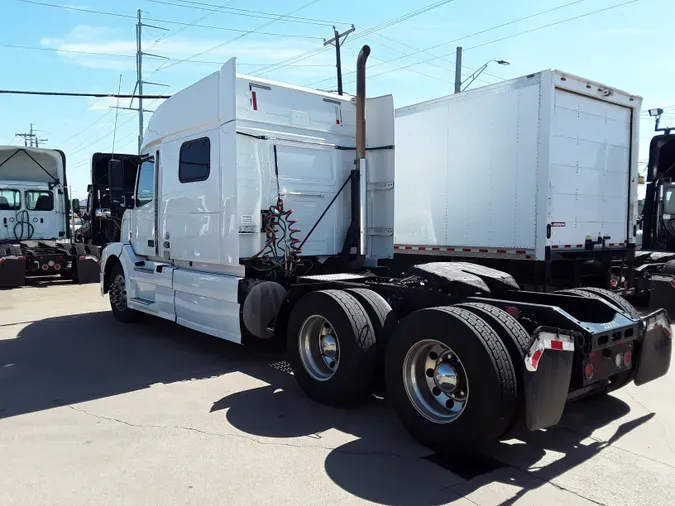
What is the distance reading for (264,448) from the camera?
Result: 413 centimetres

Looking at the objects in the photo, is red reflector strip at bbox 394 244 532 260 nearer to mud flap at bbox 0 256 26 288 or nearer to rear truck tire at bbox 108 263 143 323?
rear truck tire at bbox 108 263 143 323

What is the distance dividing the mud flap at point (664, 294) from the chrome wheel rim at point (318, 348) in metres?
7.14

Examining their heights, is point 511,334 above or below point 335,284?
below

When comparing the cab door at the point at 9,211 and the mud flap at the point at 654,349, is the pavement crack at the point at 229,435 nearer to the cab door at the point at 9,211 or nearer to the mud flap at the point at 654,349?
the mud flap at the point at 654,349

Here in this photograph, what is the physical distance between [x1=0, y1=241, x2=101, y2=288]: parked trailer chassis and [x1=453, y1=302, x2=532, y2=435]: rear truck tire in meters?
13.0

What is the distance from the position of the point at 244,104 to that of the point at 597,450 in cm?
493

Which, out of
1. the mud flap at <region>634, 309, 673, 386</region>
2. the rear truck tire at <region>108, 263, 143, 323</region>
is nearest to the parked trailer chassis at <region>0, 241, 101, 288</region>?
the rear truck tire at <region>108, 263, 143, 323</region>

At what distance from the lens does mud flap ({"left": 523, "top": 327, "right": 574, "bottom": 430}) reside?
11.6 ft

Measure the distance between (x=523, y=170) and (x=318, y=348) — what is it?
476 cm

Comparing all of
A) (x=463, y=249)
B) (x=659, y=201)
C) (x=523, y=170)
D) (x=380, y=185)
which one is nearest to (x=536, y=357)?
(x=380, y=185)

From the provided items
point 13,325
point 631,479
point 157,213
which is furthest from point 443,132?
point 13,325

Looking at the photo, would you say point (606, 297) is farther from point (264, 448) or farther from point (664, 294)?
point (664, 294)

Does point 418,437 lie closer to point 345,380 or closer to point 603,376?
point 345,380

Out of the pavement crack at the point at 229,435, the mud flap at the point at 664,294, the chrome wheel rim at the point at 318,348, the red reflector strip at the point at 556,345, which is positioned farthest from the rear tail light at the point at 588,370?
the mud flap at the point at 664,294
